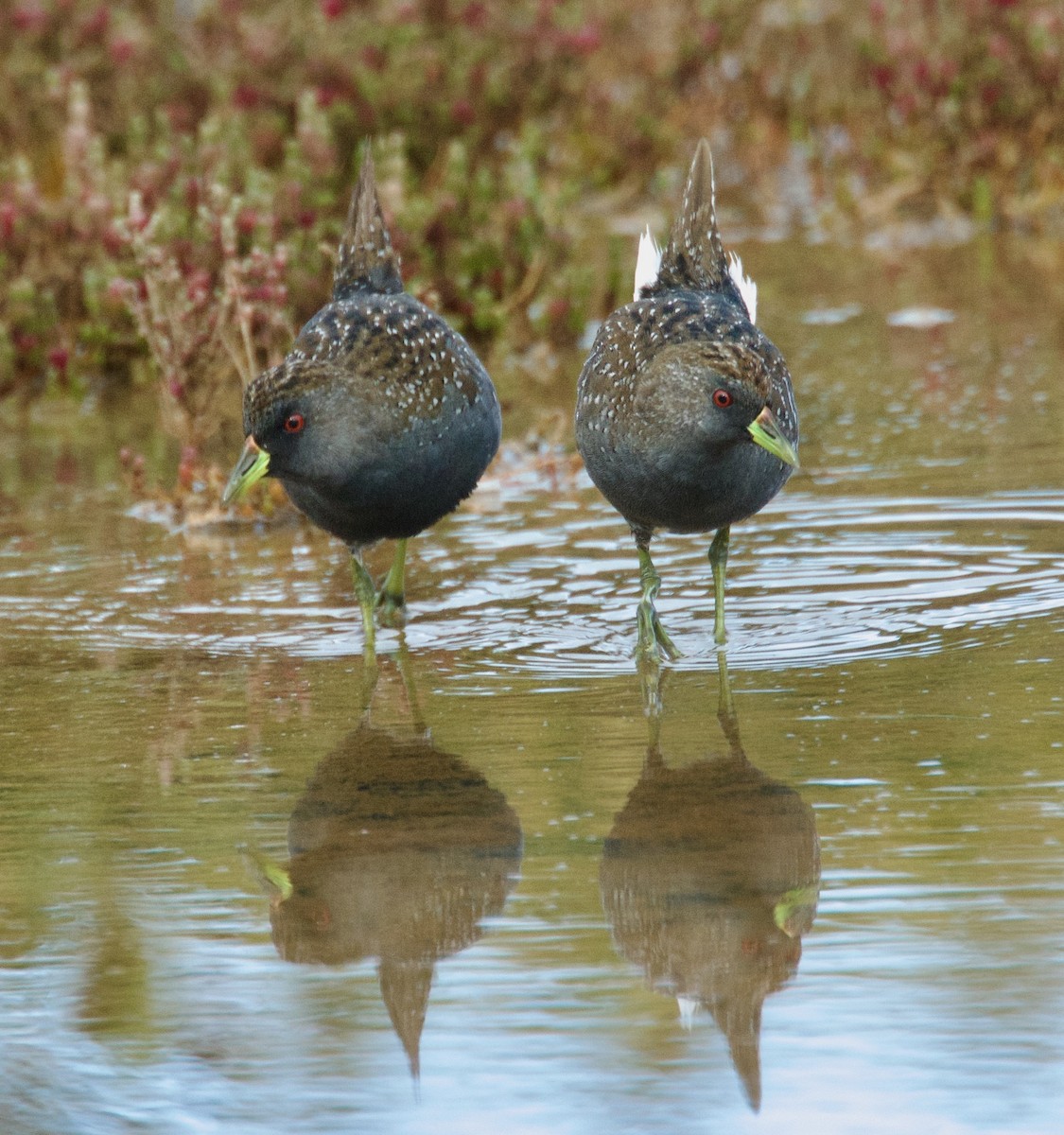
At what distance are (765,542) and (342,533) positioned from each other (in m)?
1.57

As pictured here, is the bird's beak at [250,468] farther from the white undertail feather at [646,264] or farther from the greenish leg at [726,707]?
the white undertail feather at [646,264]

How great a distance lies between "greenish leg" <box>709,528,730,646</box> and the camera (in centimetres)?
557

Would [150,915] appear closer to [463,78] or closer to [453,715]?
[453,715]

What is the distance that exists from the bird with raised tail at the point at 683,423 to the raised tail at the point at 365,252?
0.95 meters

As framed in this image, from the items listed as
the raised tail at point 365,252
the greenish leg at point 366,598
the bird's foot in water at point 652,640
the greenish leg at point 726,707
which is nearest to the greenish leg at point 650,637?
the bird's foot in water at point 652,640

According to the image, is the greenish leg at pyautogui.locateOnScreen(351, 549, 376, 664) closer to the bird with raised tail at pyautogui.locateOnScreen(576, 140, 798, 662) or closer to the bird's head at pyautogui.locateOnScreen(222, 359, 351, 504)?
the bird's head at pyautogui.locateOnScreen(222, 359, 351, 504)

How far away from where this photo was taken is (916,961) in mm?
3477

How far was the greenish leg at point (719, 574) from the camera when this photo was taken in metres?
5.57

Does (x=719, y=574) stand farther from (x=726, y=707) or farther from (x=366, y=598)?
(x=366, y=598)

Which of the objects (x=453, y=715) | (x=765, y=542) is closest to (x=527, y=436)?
(x=765, y=542)

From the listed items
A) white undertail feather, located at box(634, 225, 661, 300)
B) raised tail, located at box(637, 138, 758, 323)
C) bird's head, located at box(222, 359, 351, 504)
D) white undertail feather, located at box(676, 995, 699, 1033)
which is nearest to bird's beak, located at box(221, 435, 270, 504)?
bird's head, located at box(222, 359, 351, 504)

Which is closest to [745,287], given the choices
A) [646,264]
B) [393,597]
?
[646,264]

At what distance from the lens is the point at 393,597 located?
6113mm

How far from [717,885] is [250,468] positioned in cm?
198
